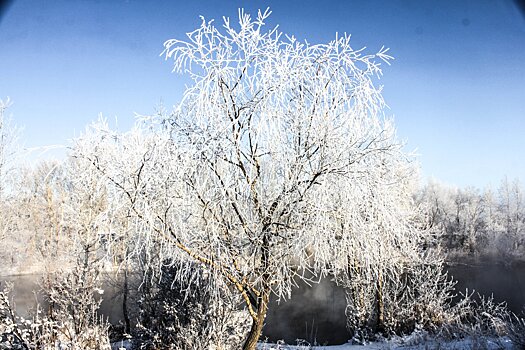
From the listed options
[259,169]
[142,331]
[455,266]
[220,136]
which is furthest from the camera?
[455,266]

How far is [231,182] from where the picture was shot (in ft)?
13.3

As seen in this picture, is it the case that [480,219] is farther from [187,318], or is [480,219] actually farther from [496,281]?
[187,318]

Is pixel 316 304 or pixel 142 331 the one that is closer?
pixel 142 331

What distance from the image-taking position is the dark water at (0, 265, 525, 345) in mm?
12406

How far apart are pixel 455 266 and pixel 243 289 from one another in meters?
25.5

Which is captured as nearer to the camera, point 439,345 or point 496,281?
point 439,345

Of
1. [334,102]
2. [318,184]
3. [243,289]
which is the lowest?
[243,289]

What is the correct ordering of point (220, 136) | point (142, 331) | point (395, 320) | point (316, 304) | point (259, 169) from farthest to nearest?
1. point (316, 304)
2. point (395, 320)
3. point (142, 331)
4. point (259, 169)
5. point (220, 136)

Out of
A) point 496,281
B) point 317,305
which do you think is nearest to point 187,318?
point 317,305

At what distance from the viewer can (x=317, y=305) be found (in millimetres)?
15883

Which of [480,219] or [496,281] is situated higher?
[480,219]

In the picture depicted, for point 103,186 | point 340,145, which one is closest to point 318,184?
point 340,145

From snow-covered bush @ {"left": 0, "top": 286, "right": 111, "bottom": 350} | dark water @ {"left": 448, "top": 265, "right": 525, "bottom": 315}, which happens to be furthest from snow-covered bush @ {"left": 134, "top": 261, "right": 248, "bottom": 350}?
dark water @ {"left": 448, "top": 265, "right": 525, "bottom": 315}

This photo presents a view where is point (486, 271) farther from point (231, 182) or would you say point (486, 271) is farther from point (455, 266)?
point (231, 182)
